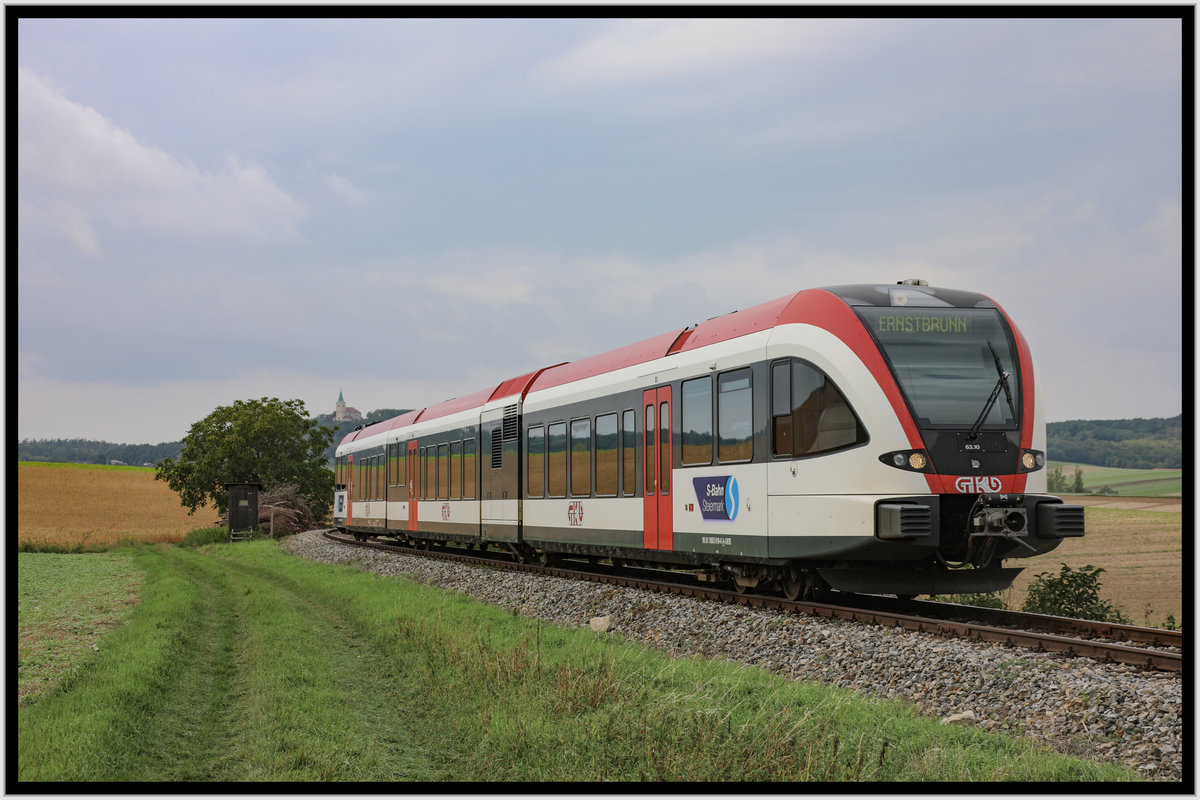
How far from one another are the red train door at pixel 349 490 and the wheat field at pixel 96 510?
1066cm

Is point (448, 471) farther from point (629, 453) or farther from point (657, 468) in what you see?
point (657, 468)

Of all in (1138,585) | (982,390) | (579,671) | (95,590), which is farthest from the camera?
(1138,585)

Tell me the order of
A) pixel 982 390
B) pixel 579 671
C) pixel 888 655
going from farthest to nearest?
1. pixel 982 390
2. pixel 888 655
3. pixel 579 671

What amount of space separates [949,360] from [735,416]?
276 cm

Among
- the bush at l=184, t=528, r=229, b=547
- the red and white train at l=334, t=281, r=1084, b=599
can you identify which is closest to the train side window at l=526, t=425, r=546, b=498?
the red and white train at l=334, t=281, r=1084, b=599

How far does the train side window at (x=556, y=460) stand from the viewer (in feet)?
59.2

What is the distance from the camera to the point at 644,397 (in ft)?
49.8

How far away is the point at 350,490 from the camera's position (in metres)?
37.3

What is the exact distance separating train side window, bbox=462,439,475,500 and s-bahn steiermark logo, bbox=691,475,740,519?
10.5 m

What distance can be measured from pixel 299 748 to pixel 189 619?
9109mm

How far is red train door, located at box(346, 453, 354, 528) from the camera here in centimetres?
3688

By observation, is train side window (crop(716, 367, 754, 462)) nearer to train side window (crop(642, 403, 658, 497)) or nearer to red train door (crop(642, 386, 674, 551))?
red train door (crop(642, 386, 674, 551))

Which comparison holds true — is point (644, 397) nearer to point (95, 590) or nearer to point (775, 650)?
point (775, 650)

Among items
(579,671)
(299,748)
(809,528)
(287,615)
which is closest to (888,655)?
(809,528)
